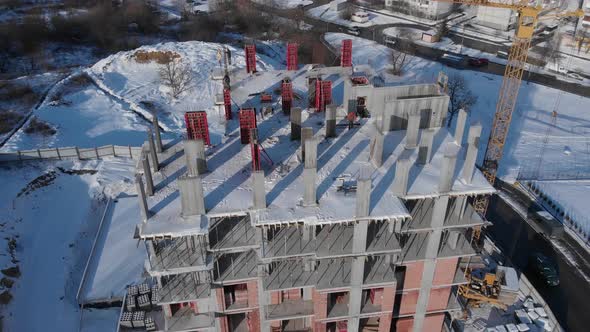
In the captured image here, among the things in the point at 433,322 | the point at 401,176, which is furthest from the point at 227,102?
the point at 433,322

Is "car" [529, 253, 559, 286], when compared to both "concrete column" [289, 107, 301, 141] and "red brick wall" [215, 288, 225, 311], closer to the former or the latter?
"concrete column" [289, 107, 301, 141]

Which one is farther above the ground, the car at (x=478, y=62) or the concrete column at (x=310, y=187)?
the concrete column at (x=310, y=187)

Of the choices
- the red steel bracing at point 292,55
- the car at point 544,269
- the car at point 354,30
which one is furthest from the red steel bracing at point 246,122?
the car at point 354,30

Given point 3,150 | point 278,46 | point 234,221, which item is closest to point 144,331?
point 234,221

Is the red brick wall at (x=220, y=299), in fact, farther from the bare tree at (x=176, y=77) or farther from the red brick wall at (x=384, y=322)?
the bare tree at (x=176, y=77)

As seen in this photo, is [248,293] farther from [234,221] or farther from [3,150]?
[3,150]
